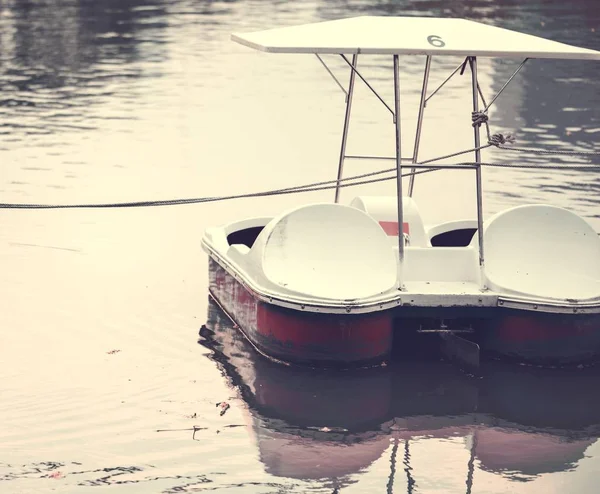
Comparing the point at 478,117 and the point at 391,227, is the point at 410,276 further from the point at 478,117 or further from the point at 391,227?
the point at 478,117

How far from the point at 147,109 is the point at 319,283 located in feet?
51.5

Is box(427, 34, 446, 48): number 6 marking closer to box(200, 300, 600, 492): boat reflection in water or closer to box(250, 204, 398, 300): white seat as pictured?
box(250, 204, 398, 300): white seat

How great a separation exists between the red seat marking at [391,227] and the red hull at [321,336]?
5.36 feet

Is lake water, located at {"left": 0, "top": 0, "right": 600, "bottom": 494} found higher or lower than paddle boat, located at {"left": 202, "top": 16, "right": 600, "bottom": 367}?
lower

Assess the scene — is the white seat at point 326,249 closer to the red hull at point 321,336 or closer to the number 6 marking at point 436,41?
the red hull at point 321,336

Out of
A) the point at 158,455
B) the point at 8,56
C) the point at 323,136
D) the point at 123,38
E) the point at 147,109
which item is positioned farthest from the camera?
the point at 123,38

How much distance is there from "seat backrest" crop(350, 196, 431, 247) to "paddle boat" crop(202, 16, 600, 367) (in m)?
0.63

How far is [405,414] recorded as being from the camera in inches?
440

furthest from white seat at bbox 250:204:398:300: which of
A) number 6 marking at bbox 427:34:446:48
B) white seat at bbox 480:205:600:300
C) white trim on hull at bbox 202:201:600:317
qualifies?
number 6 marking at bbox 427:34:446:48

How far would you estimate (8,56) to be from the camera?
112 ft

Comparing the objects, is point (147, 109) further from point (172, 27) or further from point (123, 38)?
point (172, 27)

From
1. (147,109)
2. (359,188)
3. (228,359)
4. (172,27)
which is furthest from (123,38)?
(228,359)

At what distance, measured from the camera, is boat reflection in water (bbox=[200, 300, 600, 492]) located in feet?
33.1

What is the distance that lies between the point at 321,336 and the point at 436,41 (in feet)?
9.24
